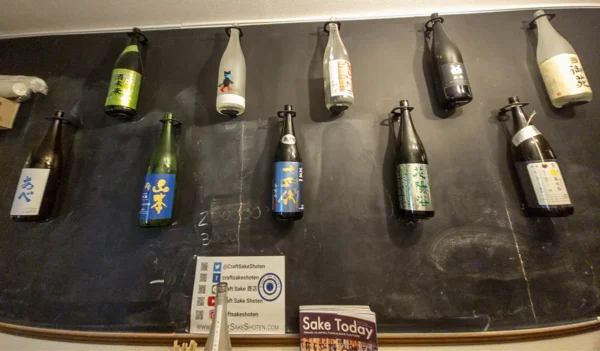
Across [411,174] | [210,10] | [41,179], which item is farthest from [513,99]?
[41,179]

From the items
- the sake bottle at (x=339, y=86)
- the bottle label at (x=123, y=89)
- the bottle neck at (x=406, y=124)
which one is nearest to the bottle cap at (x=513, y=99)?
the bottle neck at (x=406, y=124)

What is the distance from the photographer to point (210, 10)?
1088 millimetres

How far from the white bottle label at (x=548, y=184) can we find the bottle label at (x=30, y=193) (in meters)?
1.83

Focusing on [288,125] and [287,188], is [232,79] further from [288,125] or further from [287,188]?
[287,188]

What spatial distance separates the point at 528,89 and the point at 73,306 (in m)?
2.10

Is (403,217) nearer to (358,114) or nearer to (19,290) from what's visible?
(358,114)

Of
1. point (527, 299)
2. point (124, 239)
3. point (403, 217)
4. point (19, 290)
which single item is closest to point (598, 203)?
point (527, 299)

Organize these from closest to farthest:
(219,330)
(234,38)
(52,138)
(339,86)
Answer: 1. (219,330)
2. (339,86)
3. (52,138)
4. (234,38)

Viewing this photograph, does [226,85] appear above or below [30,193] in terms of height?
above

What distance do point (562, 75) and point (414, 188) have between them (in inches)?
31.6

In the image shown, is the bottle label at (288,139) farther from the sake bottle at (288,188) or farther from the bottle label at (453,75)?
the bottle label at (453,75)

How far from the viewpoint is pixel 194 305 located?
0.79 meters

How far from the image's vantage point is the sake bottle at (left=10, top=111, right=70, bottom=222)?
80cm

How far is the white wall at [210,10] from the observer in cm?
105
